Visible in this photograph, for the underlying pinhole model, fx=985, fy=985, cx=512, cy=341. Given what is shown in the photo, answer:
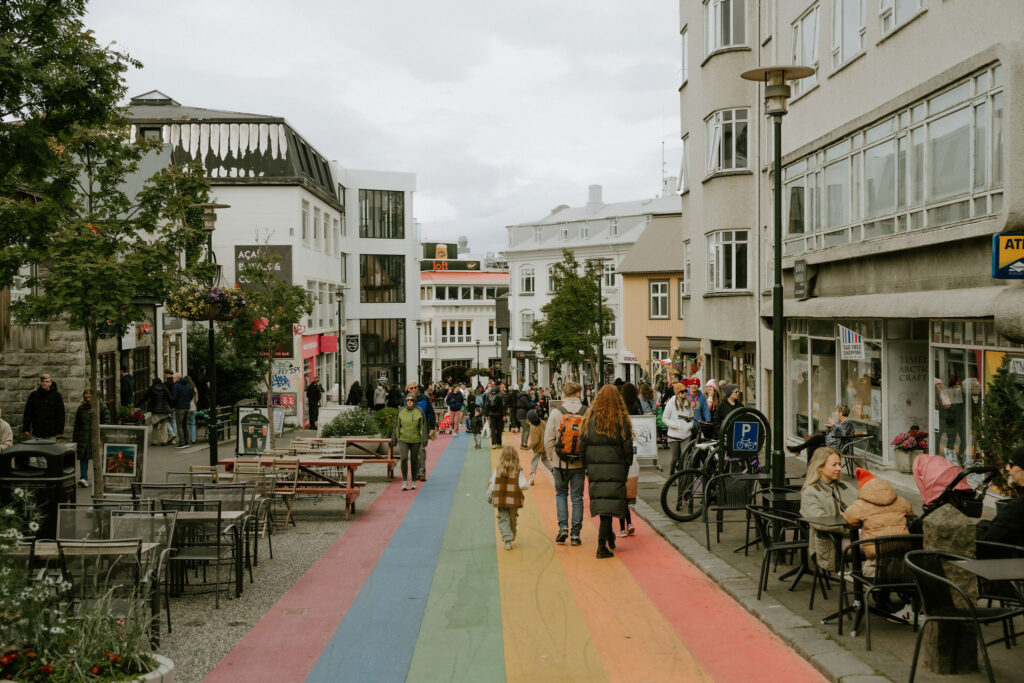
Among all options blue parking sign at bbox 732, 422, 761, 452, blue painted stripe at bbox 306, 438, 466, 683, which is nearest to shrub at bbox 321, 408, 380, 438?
blue painted stripe at bbox 306, 438, 466, 683

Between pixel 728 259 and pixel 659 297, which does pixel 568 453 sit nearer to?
pixel 728 259

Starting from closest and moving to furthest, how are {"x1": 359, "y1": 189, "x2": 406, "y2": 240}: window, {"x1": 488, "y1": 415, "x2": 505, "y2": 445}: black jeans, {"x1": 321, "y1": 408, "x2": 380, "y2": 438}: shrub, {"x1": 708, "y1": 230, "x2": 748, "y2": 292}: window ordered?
{"x1": 321, "y1": 408, "x2": 380, "y2": 438}: shrub
{"x1": 708, "y1": 230, "x2": 748, "y2": 292}: window
{"x1": 488, "y1": 415, "x2": 505, "y2": 445}: black jeans
{"x1": 359, "y1": 189, "x2": 406, "y2": 240}: window

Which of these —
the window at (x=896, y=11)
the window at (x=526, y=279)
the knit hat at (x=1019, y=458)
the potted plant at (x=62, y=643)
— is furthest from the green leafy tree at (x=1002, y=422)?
the window at (x=526, y=279)

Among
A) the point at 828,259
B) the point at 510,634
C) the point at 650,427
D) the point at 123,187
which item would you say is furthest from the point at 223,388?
the point at 510,634

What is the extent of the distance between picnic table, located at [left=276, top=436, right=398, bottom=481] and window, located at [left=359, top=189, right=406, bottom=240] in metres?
40.0

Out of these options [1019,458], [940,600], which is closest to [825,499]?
[1019,458]

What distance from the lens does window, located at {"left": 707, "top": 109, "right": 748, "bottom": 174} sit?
2544cm

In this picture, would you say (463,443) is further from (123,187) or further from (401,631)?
(401,631)

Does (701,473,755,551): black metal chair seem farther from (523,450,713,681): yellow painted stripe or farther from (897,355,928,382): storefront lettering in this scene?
(897,355,928,382): storefront lettering

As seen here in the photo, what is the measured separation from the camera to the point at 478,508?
49.7 feet

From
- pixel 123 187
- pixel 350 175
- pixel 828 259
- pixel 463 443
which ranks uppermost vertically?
pixel 350 175

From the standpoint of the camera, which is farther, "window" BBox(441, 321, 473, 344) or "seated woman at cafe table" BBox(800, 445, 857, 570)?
"window" BBox(441, 321, 473, 344)

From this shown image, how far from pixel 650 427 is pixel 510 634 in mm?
11559

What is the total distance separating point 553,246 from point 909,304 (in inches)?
2435
